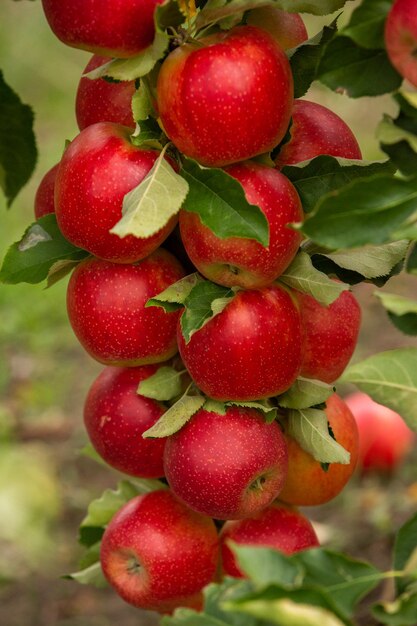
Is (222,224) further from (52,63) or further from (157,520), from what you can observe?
(52,63)

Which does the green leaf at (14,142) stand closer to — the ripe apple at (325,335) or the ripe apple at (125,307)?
the ripe apple at (125,307)

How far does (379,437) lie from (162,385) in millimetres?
1615

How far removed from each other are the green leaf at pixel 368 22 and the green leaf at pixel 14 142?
534 mm

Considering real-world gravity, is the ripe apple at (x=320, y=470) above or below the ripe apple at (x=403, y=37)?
below

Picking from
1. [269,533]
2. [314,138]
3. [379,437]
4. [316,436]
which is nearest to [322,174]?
[314,138]

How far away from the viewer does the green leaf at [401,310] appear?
2.52 feet

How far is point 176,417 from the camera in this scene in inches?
39.5

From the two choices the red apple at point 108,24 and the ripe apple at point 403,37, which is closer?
the ripe apple at point 403,37

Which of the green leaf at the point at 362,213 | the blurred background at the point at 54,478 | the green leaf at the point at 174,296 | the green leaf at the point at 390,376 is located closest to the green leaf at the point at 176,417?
the green leaf at the point at 174,296

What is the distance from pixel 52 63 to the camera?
181 inches

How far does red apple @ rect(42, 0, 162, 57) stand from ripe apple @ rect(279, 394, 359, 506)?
1.54 feet

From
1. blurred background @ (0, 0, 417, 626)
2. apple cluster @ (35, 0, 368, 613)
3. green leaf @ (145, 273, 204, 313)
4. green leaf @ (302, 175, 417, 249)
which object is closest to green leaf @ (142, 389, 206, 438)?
apple cluster @ (35, 0, 368, 613)

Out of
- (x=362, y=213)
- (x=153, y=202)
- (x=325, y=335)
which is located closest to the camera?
(x=362, y=213)

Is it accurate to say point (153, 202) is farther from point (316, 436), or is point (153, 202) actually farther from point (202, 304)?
point (316, 436)
